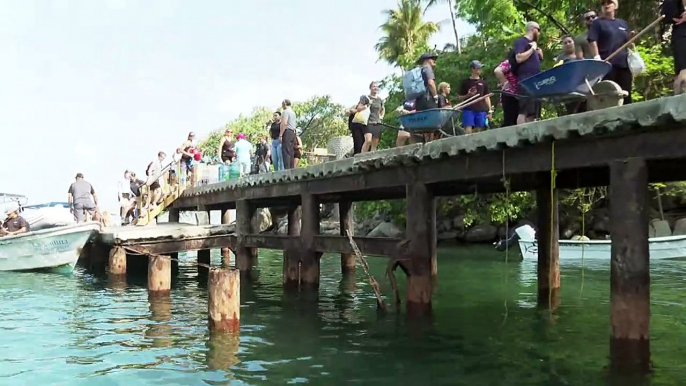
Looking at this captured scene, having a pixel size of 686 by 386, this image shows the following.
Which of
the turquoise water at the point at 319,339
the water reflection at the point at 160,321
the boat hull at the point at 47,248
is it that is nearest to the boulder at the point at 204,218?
the boat hull at the point at 47,248

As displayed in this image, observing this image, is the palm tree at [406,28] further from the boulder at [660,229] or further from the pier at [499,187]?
the pier at [499,187]

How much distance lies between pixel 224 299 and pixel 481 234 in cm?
2236

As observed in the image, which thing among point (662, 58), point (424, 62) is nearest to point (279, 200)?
point (424, 62)

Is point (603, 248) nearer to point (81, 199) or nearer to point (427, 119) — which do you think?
point (427, 119)

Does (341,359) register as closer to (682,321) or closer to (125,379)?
(125,379)

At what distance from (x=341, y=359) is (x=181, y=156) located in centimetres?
1345

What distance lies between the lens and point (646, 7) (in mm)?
17500

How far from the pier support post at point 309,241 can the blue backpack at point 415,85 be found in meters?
3.35

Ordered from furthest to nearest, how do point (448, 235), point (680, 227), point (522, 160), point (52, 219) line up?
point (448, 235)
point (680, 227)
point (52, 219)
point (522, 160)

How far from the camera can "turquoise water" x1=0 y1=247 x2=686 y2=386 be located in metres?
7.00

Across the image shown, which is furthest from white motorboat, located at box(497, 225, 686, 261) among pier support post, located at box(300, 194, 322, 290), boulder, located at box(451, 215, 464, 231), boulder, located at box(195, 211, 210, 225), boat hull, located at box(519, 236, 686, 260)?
boulder, located at box(195, 211, 210, 225)

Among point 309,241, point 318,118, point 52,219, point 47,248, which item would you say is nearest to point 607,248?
point 309,241

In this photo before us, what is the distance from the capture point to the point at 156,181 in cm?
2039

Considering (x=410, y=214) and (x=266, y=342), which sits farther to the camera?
(x=410, y=214)
